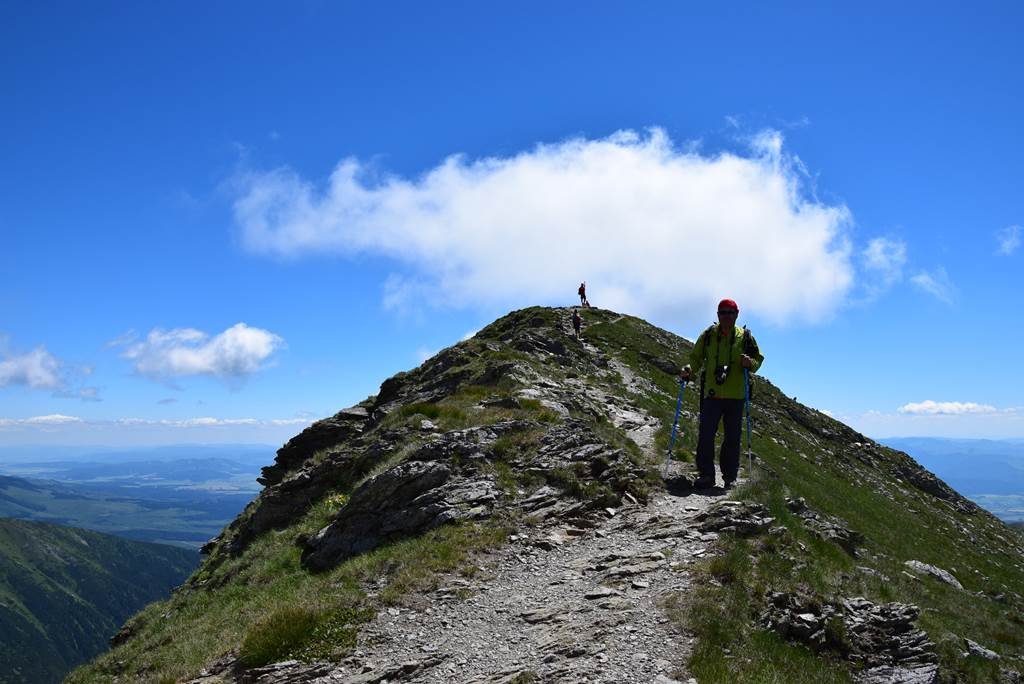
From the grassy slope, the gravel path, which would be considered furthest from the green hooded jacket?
the gravel path

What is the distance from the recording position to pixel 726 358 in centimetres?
1436

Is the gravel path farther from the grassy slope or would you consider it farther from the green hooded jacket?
the green hooded jacket

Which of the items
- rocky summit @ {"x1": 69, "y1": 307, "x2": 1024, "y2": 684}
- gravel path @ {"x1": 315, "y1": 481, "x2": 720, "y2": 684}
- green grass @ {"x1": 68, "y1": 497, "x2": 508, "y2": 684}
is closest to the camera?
gravel path @ {"x1": 315, "y1": 481, "x2": 720, "y2": 684}

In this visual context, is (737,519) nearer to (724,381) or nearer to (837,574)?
(837,574)

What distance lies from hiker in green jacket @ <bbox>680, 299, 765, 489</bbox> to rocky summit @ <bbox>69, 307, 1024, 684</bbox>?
0.90 meters

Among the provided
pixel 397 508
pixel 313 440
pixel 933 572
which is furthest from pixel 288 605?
pixel 933 572

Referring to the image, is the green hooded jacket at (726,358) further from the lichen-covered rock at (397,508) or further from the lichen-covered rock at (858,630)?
the lichen-covered rock at (397,508)

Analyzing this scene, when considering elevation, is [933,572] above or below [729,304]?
below

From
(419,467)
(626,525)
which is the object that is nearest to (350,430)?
(419,467)

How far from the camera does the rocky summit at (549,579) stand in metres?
8.59

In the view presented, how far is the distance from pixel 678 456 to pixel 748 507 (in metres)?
5.34

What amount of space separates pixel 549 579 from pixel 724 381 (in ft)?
20.3

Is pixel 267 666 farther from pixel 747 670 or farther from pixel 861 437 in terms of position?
pixel 861 437

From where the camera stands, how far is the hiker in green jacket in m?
14.2
